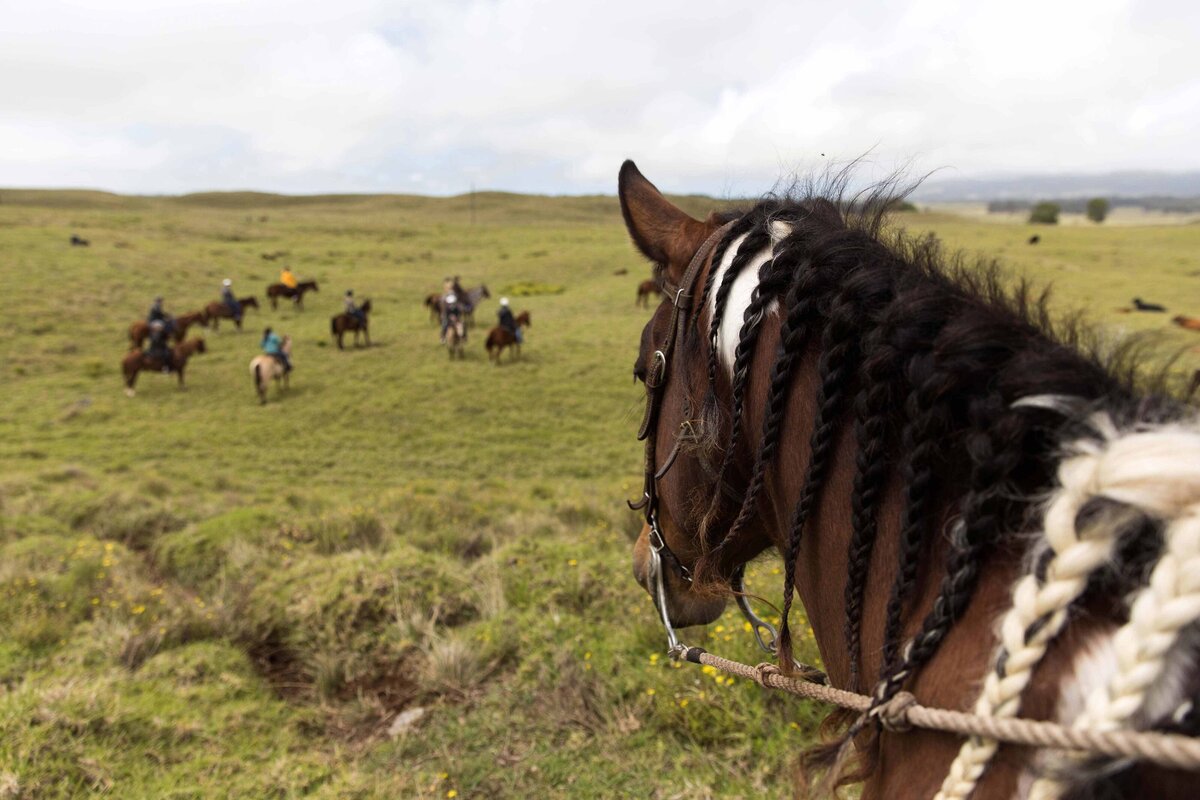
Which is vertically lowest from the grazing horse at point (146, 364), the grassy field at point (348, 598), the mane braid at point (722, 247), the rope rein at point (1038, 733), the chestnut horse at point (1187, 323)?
the grassy field at point (348, 598)

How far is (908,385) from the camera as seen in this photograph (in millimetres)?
1181

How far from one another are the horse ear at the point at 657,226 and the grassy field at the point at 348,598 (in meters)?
0.71

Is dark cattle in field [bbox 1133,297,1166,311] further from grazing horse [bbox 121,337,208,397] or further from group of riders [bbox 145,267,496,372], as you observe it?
→ grazing horse [bbox 121,337,208,397]

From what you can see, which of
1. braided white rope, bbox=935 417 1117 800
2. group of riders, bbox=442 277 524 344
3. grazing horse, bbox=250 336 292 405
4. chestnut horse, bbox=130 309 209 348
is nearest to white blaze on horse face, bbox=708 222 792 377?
braided white rope, bbox=935 417 1117 800

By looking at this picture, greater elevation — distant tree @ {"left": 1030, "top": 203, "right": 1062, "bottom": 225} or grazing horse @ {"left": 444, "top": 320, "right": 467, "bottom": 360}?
distant tree @ {"left": 1030, "top": 203, "right": 1062, "bottom": 225}

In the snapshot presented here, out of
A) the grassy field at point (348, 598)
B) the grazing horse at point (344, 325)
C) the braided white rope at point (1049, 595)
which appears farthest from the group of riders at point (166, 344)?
the braided white rope at point (1049, 595)

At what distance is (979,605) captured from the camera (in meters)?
1.04

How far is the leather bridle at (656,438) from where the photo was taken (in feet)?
5.77

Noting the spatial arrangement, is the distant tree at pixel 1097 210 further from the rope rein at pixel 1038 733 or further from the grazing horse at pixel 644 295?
the rope rein at pixel 1038 733

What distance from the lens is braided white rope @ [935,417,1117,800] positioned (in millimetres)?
871

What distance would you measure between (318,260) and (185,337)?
17.3 meters

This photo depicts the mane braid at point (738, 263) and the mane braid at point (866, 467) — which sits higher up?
the mane braid at point (738, 263)

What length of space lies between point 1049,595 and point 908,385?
0.41m

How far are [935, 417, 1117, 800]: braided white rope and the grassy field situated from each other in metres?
0.47
